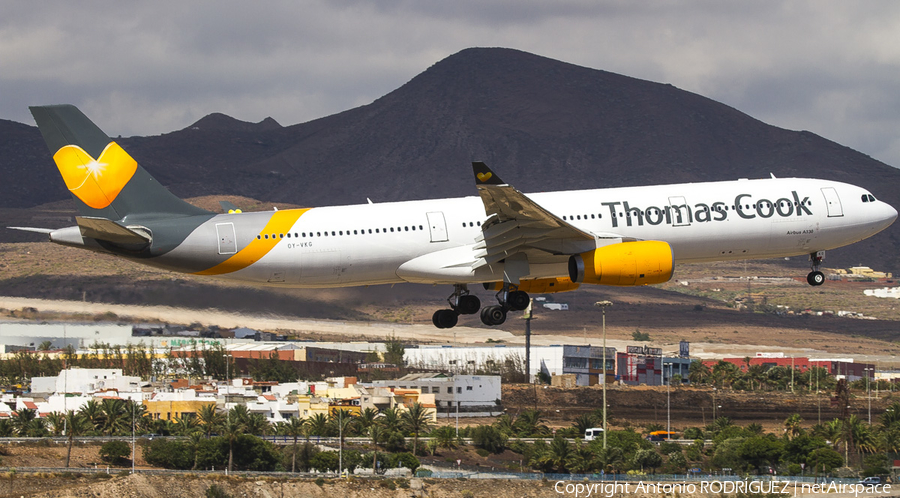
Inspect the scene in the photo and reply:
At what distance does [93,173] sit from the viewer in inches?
1647

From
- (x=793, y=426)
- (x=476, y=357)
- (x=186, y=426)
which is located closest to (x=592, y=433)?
(x=793, y=426)

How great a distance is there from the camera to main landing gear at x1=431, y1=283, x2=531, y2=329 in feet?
141

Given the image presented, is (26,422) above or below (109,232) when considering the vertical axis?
below

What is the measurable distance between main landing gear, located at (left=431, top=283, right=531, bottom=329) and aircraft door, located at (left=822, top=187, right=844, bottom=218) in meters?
14.1

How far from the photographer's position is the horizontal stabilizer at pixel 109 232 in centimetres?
3872

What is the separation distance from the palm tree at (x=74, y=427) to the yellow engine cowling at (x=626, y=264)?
45526 mm

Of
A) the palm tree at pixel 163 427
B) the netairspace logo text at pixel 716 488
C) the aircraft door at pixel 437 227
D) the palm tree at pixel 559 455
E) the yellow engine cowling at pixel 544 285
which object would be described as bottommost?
the netairspace logo text at pixel 716 488

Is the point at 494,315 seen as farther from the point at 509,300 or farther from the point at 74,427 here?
the point at 74,427

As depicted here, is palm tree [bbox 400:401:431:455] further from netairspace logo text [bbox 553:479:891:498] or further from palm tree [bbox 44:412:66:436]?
palm tree [bbox 44:412:66:436]

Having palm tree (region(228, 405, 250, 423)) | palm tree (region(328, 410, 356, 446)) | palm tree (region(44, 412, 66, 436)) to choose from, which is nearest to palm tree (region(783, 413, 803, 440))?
palm tree (region(328, 410, 356, 446))

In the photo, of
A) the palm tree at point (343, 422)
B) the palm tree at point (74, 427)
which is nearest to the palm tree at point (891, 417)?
the palm tree at point (343, 422)

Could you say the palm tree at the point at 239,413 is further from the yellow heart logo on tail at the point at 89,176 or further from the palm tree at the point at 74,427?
the yellow heart logo on tail at the point at 89,176

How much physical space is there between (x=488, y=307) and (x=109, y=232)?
48.6ft

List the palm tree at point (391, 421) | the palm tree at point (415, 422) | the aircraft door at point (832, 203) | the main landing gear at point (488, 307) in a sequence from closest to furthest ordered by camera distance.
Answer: the main landing gear at point (488, 307) < the aircraft door at point (832, 203) < the palm tree at point (391, 421) < the palm tree at point (415, 422)
